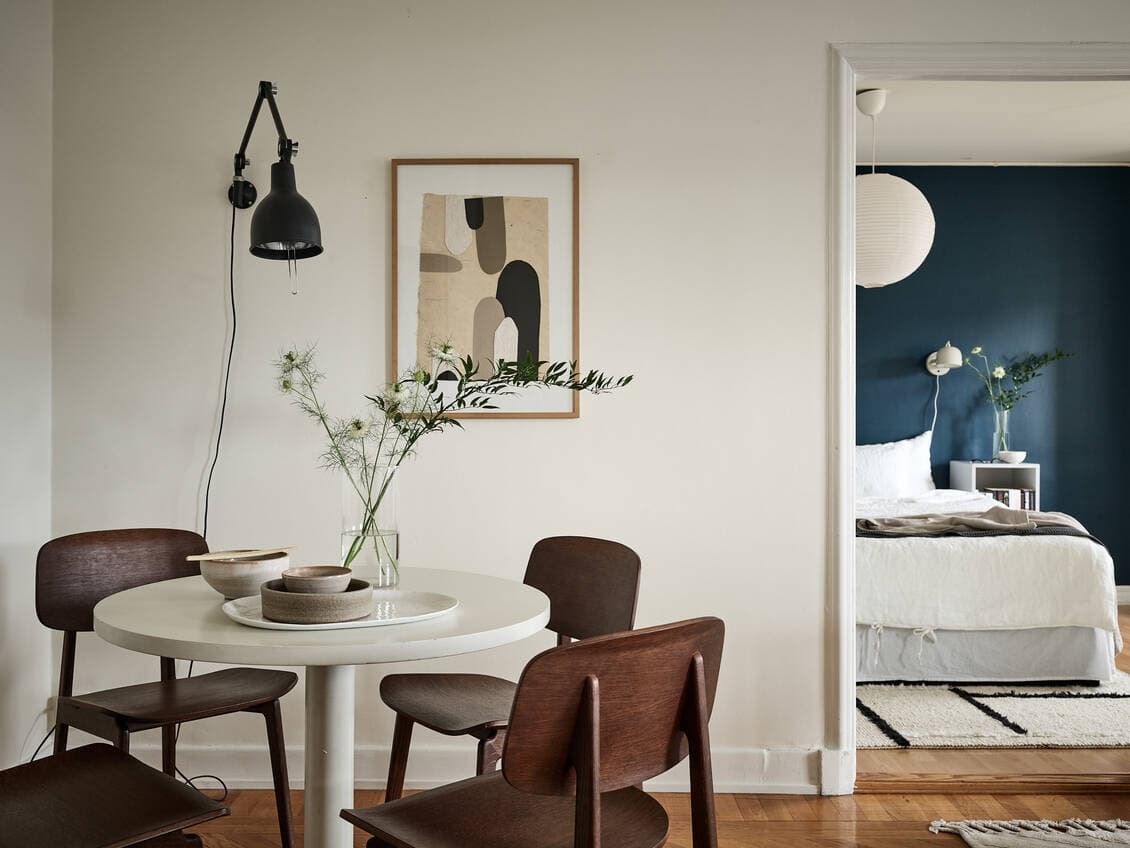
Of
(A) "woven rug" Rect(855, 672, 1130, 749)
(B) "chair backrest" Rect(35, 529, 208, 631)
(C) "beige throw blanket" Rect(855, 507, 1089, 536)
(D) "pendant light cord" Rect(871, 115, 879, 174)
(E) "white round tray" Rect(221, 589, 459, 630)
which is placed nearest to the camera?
(E) "white round tray" Rect(221, 589, 459, 630)

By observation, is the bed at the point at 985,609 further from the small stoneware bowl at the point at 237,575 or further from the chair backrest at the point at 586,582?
the small stoneware bowl at the point at 237,575

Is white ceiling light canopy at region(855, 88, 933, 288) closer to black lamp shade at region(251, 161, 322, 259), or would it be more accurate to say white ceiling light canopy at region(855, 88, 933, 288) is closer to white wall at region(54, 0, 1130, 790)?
white wall at region(54, 0, 1130, 790)

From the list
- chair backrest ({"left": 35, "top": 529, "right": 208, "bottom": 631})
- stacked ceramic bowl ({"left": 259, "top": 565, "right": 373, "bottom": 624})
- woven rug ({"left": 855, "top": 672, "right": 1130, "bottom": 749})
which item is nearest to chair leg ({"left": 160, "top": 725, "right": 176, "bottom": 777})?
chair backrest ({"left": 35, "top": 529, "right": 208, "bottom": 631})

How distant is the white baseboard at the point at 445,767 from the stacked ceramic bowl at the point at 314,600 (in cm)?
138

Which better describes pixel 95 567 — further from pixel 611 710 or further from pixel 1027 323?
pixel 1027 323

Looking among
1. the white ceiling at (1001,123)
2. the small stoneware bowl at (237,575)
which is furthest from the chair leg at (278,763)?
the white ceiling at (1001,123)

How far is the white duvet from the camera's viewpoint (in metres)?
3.66

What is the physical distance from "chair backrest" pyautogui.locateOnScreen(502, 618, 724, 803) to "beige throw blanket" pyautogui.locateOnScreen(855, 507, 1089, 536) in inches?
108

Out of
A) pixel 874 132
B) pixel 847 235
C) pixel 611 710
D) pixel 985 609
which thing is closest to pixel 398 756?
pixel 611 710

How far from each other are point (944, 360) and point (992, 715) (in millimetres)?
2937

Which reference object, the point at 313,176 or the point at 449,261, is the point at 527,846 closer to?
the point at 449,261

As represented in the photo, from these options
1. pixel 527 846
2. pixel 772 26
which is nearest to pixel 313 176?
pixel 772 26

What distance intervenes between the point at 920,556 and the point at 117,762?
3.06m

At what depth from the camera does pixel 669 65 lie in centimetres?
272
